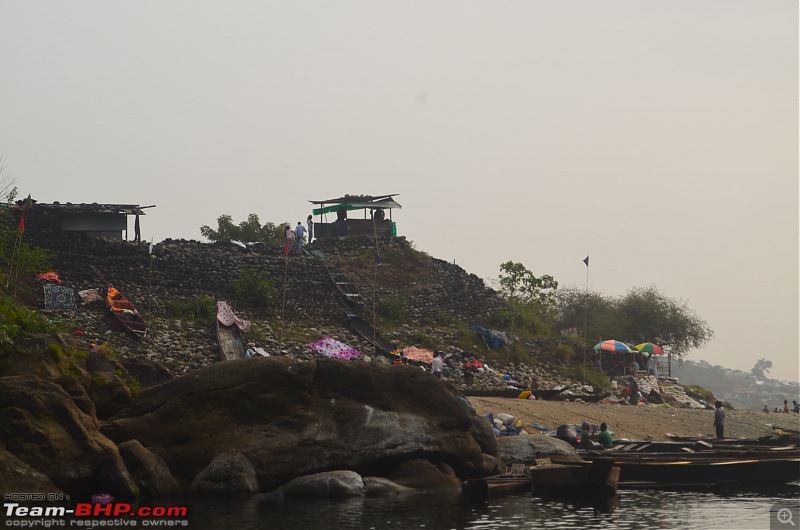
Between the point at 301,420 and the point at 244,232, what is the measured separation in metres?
38.1

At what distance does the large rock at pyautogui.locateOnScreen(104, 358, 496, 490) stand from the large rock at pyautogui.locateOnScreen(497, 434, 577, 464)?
2.09 meters

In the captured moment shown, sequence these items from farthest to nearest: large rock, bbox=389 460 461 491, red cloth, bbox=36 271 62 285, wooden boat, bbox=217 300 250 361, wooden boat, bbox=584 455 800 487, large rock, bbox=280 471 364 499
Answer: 1. red cloth, bbox=36 271 62 285
2. wooden boat, bbox=217 300 250 361
3. wooden boat, bbox=584 455 800 487
4. large rock, bbox=389 460 461 491
5. large rock, bbox=280 471 364 499

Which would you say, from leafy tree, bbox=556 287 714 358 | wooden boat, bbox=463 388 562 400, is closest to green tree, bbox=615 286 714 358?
leafy tree, bbox=556 287 714 358

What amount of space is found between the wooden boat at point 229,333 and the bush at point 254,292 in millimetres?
1570

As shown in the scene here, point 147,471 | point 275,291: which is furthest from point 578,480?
point 275,291

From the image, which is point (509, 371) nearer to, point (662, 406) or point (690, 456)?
point (662, 406)

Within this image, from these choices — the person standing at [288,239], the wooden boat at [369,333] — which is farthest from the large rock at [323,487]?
the person standing at [288,239]

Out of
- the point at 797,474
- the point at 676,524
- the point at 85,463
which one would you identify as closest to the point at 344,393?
the point at 85,463

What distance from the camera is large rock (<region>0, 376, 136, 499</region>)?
22.3 metres

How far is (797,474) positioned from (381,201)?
34.4 m

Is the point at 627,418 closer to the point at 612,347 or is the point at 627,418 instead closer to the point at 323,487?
the point at 612,347

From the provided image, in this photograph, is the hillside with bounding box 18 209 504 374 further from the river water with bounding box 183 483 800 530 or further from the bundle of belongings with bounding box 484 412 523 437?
the river water with bounding box 183 483 800 530

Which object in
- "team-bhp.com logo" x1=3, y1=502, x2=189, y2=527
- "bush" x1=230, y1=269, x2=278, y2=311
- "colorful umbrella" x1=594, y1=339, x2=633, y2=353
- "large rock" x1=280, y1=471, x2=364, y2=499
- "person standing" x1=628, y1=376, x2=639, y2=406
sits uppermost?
"bush" x1=230, y1=269, x2=278, y2=311

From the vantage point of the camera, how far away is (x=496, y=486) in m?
25.1
